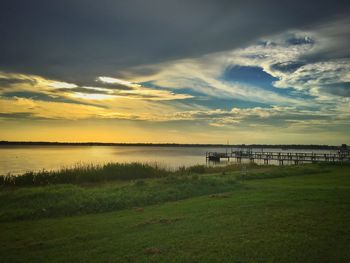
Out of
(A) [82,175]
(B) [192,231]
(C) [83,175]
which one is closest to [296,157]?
(C) [83,175]

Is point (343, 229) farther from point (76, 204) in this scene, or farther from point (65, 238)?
point (76, 204)

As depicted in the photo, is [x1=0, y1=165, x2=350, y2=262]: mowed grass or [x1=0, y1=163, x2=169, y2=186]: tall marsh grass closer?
[x1=0, y1=165, x2=350, y2=262]: mowed grass

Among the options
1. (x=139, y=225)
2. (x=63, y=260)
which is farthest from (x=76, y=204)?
(x=63, y=260)

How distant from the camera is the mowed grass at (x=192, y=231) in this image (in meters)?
8.28

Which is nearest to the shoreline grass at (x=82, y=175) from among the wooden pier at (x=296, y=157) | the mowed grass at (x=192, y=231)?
the mowed grass at (x=192, y=231)

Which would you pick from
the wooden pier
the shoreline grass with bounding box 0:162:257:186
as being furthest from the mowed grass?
the wooden pier

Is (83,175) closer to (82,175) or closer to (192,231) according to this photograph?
(82,175)

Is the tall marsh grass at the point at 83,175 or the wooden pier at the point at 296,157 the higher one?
the wooden pier at the point at 296,157

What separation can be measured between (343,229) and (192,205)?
7.25 metres

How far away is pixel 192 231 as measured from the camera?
10484 mm

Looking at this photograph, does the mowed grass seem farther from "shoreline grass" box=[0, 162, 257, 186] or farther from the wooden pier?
the wooden pier

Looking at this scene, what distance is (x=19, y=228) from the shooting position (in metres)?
12.6

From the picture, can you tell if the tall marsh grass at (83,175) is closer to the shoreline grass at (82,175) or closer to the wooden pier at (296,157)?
the shoreline grass at (82,175)

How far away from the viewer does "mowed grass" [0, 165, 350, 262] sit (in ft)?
27.2
